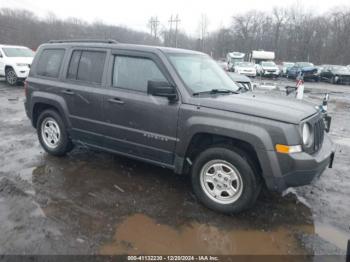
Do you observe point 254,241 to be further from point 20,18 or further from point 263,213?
point 20,18

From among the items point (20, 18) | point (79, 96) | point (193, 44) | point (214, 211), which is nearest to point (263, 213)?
point (214, 211)

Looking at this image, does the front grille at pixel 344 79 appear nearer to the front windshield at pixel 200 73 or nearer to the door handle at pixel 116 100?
the front windshield at pixel 200 73

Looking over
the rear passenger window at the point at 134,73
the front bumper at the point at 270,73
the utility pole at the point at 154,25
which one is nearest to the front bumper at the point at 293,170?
the rear passenger window at the point at 134,73

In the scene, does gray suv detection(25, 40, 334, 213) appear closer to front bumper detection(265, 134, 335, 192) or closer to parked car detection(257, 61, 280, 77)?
front bumper detection(265, 134, 335, 192)

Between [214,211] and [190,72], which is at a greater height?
[190,72]

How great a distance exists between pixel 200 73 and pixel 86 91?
1694 mm

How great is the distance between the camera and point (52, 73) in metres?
5.19

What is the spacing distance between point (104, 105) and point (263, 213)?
257 cm

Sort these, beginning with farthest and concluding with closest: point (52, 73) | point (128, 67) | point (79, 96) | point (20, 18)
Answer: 1. point (20, 18)
2. point (52, 73)
3. point (79, 96)
4. point (128, 67)

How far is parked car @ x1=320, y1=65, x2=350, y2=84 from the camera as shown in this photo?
26.8m

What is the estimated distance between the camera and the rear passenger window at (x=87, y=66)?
465 centimetres

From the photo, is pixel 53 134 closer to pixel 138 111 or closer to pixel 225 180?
pixel 138 111

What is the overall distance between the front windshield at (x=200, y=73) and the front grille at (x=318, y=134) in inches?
48.8

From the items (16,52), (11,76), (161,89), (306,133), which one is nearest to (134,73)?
(161,89)
